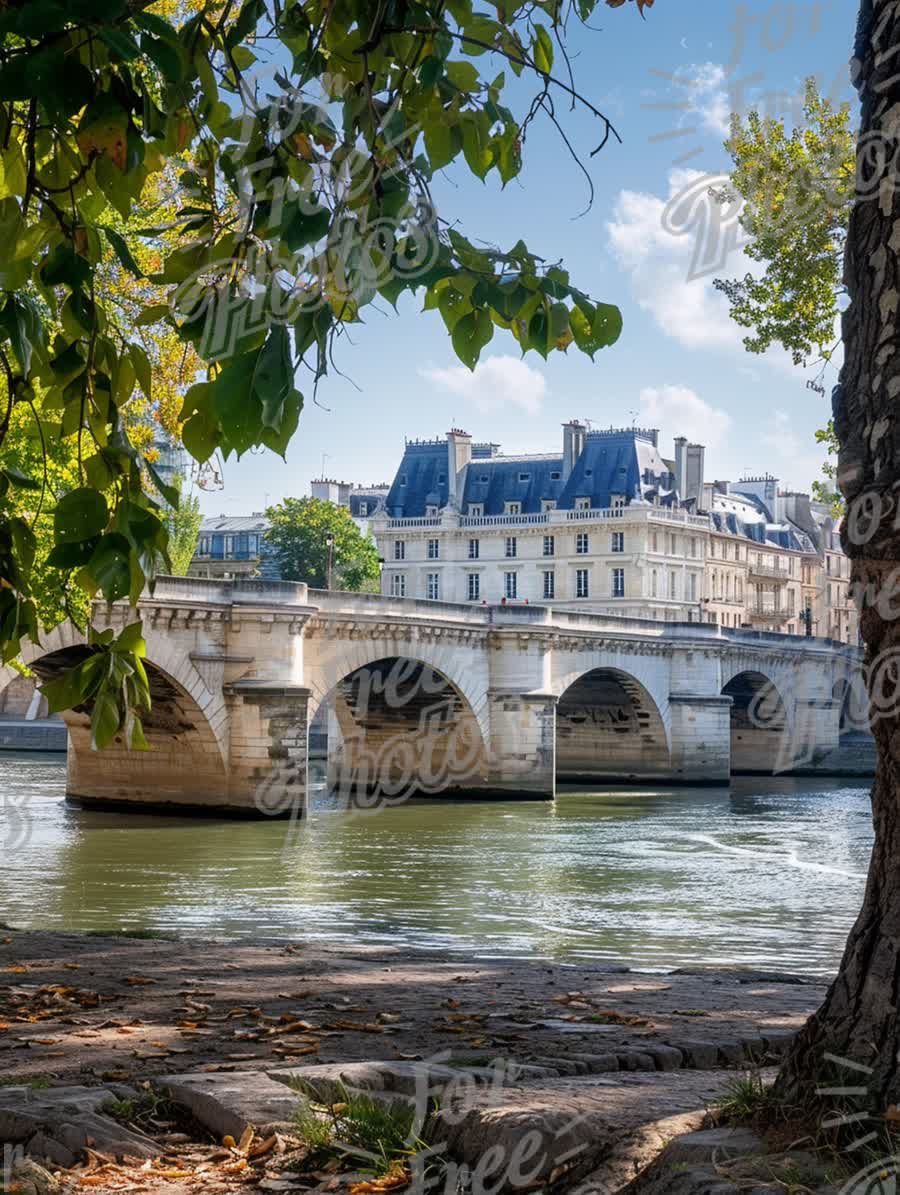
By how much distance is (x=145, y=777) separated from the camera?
3344 centimetres

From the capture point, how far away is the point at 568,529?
73.6 meters

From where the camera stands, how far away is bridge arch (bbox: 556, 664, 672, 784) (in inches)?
1927

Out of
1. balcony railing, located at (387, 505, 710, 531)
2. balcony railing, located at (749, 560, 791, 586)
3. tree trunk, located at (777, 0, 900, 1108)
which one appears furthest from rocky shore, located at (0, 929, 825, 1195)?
balcony railing, located at (749, 560, 791, 586)

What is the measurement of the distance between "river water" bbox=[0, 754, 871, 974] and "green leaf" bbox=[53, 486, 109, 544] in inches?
460

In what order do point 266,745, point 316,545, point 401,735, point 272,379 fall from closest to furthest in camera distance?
1. point 272,379
2. point 266,745
3. point 401,735
4. point 316,545

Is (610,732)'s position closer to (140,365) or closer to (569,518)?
(569,518)

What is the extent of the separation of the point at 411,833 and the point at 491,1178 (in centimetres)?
2680

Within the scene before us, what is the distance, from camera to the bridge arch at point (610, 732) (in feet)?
161

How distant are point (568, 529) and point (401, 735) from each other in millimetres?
30610

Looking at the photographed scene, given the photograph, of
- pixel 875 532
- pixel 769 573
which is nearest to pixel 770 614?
pixel 769 573

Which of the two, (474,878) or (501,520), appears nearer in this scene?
(474,878)

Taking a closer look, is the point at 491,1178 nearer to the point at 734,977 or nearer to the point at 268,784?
the point at 734,977

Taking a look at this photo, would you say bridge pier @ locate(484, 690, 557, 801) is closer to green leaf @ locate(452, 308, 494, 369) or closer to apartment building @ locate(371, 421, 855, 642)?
apartment building @ locate(371, 421, 855, 642)

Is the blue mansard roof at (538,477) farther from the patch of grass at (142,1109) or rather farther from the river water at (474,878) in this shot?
the patch of grass at (142,1109)
